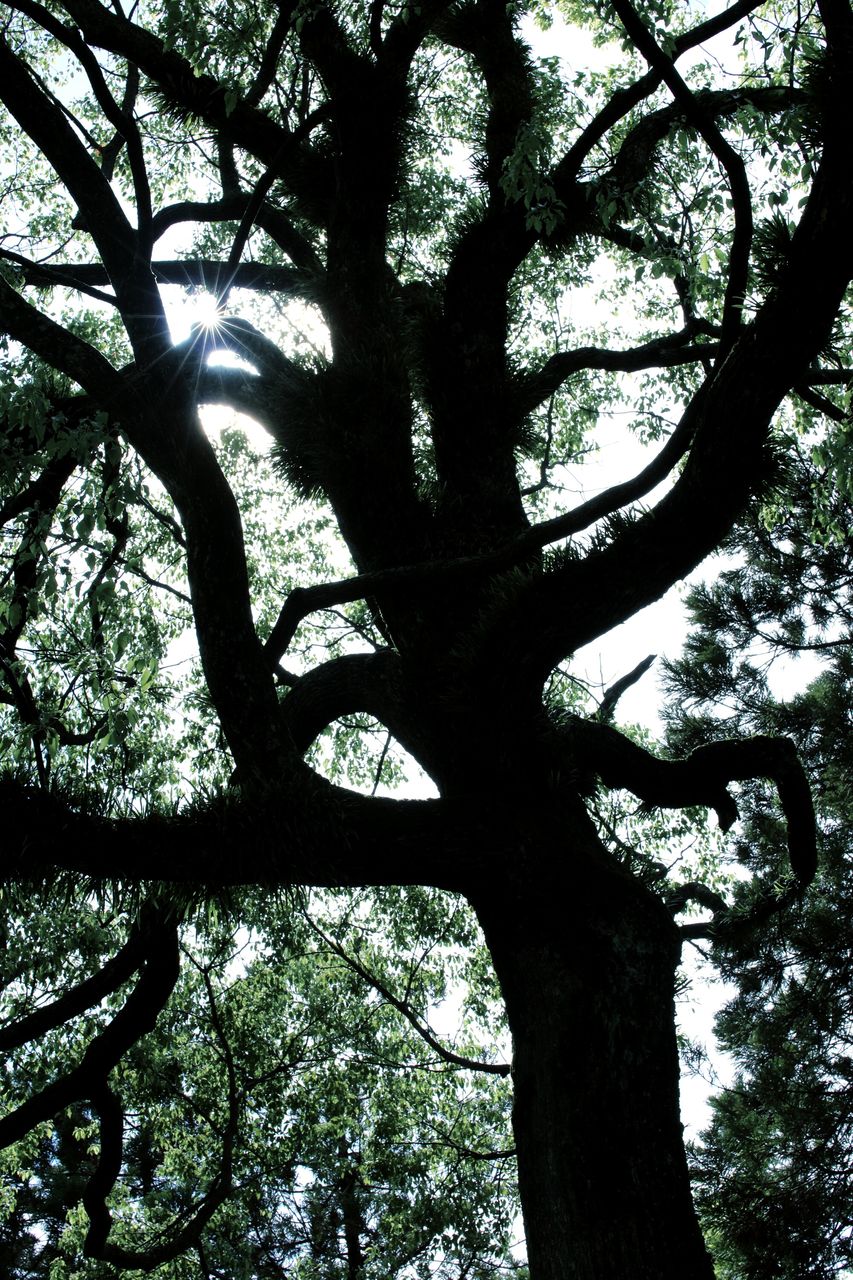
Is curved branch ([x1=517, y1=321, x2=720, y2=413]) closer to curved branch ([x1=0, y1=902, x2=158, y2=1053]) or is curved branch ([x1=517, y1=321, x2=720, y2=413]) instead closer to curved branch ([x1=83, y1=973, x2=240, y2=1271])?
curved branch ([x1=0, y1=902, x2=158, y2=1053])

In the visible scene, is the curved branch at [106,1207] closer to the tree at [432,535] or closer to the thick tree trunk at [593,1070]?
the tree at [432,535]

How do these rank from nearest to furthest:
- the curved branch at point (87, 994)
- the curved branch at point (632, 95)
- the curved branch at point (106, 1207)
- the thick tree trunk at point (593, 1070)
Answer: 1. the thick tree trunk at point (593, 1070)
2. the curved branch at point (87, 994)
3. the curved branch at point (106, 1207)
4. the curved branch at point (632, 95)

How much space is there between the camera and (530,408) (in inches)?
230

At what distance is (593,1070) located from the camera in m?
3.52

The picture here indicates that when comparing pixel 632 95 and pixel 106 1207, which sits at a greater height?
pixel 632 95

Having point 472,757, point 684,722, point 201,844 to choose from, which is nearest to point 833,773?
point 684,722

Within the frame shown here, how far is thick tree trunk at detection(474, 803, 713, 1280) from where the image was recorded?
323cm

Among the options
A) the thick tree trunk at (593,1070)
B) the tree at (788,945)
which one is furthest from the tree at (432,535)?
the tree at (788,945)

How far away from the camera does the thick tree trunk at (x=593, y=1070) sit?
3232 mm

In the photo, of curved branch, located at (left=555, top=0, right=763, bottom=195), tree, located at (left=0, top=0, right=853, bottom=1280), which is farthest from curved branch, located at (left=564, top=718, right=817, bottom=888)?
curved branch, located at (left=555, top=0, right=763, bottom=195)

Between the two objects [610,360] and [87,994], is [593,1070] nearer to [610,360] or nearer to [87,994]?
[87,994]

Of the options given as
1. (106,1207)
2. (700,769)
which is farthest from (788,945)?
(106,1207)

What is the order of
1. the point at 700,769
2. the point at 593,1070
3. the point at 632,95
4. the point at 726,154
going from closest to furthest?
the point at 726,154
the point at 593,1070
the point at 700,769
the point at 632,95

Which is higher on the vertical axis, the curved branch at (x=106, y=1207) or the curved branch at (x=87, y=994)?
the curved branch at (x=87, y=994)
